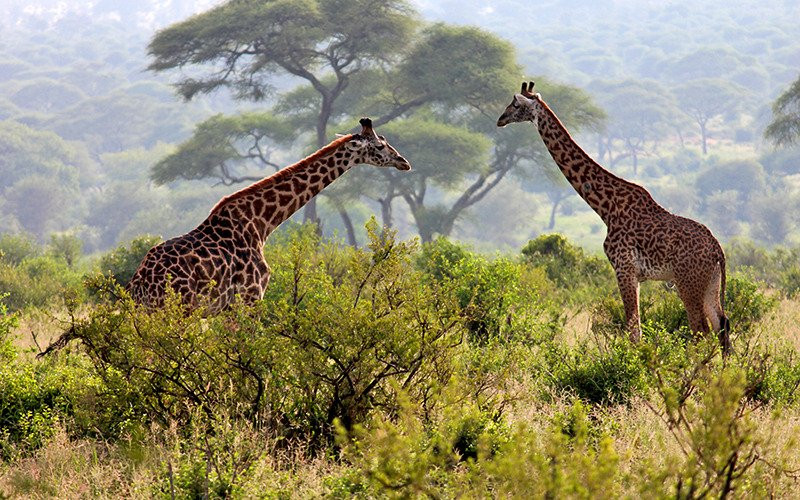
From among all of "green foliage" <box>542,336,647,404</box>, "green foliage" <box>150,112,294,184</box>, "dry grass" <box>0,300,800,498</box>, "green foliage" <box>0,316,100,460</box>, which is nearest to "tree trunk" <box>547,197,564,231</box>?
"green foliage" <box>150,112,294,184</box>

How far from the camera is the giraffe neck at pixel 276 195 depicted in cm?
643

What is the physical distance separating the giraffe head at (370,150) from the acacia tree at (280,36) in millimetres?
20517

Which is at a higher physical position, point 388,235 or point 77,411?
point 388,235

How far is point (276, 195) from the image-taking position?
664cm

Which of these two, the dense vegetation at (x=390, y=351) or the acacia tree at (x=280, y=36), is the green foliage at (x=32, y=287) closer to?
the dense vegetation at (x=390, y=351)

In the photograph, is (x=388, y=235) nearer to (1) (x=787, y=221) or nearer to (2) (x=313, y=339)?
(2) (x=313, y=339)

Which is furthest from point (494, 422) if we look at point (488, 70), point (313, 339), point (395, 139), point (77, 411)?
point (395, 139)

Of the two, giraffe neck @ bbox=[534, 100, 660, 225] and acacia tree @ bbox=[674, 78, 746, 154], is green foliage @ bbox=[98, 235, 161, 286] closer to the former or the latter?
giraffe neck @ bbox=[534, 100, 660, 225]

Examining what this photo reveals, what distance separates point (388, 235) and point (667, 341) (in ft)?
7.93

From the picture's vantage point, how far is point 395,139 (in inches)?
1262

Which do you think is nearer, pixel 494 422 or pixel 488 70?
pixel 494 422

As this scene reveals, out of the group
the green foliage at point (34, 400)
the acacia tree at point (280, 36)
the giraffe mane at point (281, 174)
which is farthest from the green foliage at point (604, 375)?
the acacia tree at point (280, 36)

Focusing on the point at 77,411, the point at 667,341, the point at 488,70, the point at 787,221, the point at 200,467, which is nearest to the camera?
the point at 200,467

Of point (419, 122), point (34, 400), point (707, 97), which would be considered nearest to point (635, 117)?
point (707, 97)
